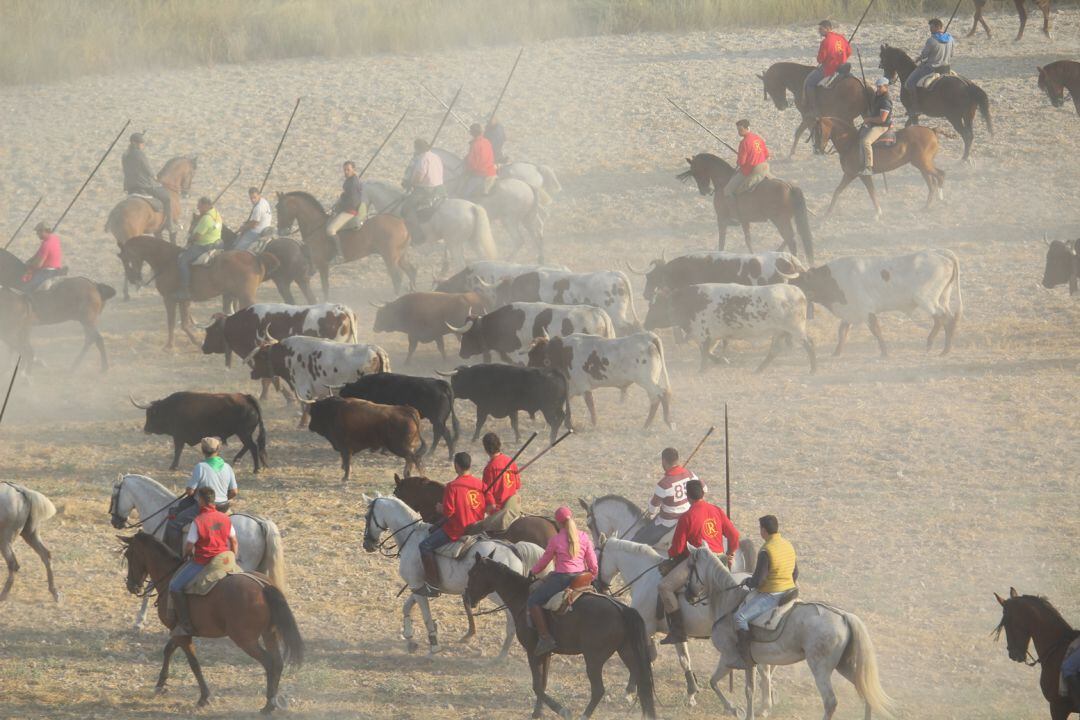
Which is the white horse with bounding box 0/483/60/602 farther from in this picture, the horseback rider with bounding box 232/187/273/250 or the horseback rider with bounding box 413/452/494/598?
the horseback rider with bounding box 232/187/273/250

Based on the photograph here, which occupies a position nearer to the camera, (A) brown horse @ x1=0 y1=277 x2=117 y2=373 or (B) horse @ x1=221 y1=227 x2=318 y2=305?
(A) brown horse @ x1=0 y1=277 x2=117 y2=373

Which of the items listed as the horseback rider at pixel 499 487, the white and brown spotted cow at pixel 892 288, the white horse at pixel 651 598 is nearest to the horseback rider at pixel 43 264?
the white and brown spotted cow at pixel 892 288

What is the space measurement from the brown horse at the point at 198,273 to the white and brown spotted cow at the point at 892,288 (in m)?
8.08

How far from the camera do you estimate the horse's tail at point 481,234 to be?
25.4m

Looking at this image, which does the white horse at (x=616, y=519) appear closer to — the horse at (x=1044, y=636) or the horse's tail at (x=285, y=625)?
the horse at (x=1044, y=636)

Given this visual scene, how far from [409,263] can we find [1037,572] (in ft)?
42.0

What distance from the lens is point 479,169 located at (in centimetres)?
2638

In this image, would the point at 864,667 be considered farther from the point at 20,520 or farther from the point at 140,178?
the point at 140,178

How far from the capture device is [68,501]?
685 inches

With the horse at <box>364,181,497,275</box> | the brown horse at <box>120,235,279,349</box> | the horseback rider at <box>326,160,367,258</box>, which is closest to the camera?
the brown horse at <box>120,235,279,349</box>

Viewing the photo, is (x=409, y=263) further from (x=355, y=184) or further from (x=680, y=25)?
(x=680, y=25)

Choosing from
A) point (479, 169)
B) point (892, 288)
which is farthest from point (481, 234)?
point (892, 288)

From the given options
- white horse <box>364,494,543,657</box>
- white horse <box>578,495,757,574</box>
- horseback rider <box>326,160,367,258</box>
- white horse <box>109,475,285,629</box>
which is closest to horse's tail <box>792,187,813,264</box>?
horseback rider <box>326,160,367,258</box>

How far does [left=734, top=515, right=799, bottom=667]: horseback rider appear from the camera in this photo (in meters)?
11.6
